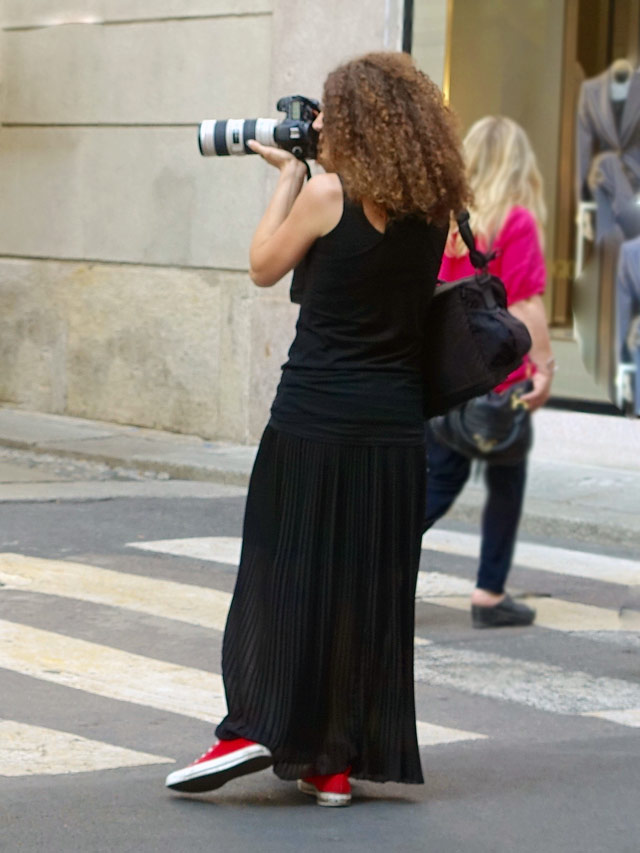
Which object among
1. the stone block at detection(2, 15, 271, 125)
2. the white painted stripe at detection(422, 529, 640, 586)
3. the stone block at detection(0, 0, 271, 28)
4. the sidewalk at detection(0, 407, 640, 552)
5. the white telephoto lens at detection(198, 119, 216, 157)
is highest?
the stone block at detection(0, 0, 271, 28)

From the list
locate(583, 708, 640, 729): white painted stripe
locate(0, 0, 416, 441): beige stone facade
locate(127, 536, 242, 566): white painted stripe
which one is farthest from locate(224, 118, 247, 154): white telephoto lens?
locate(0, 0, 416, 441): beige stone facade

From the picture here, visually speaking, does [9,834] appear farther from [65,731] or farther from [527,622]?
[527,622]

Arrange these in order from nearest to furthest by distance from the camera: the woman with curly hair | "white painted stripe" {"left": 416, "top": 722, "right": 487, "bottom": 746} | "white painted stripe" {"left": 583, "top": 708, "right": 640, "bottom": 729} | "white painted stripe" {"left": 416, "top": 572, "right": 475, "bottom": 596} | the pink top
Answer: the woman with curly hair → "white painted stripe" {"left": 416, "top": 722, "right": 487, "bottom": 746} → "white painted stripe" {"left": 583, "top": 708, "right": 640, "bottom": 729} → the pink top → "white painted stripe" {"left": 416, "top": 572, "right": 475, "bottom": 596}

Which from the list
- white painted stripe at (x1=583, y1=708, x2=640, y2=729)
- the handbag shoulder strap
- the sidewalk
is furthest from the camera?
the sidewalk

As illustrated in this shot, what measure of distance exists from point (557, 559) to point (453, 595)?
1.25m

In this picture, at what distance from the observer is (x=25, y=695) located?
553cm

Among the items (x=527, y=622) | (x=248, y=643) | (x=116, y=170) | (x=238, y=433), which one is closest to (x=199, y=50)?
(x=116, y=170)

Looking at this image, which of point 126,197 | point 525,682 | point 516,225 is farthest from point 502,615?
point 126,197

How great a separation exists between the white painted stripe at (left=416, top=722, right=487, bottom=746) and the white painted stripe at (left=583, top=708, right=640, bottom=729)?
0.49 m

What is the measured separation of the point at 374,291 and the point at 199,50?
8.77 meters

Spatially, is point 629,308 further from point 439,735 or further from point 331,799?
point 331,799

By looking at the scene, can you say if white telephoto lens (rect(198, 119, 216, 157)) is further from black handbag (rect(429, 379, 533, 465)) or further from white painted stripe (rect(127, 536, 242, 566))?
white painted stripe (rect(127, 536, 242, 566))

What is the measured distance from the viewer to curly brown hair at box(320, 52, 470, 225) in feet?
14.1

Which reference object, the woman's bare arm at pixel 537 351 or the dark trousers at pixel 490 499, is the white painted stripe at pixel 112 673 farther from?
the woman's bare arm at pixel 537 351
